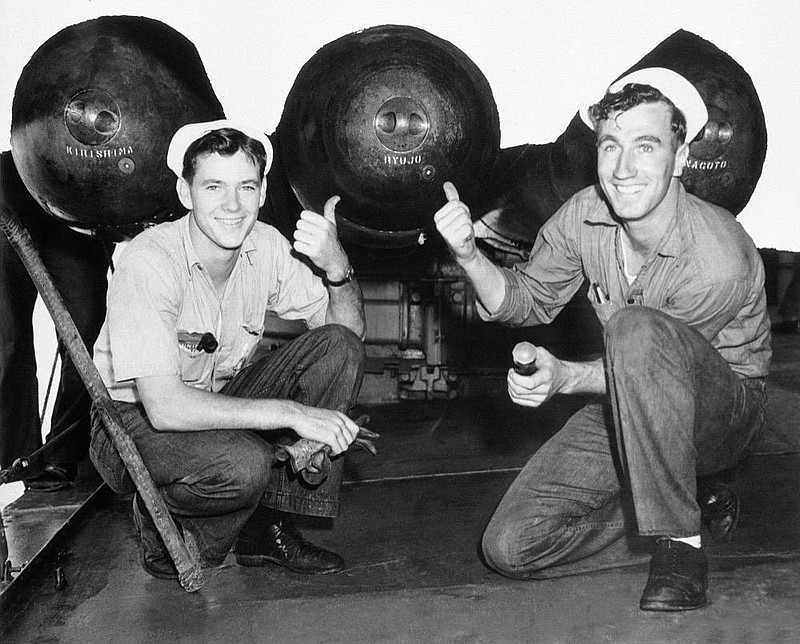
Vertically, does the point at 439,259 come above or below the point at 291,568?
above

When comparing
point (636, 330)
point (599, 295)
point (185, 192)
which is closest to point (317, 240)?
point (185, 192)

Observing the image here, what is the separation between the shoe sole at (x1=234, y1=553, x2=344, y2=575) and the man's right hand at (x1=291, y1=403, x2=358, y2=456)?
305mm

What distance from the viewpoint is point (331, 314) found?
2.30 m

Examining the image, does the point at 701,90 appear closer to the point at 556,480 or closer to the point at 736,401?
the point at 736,401

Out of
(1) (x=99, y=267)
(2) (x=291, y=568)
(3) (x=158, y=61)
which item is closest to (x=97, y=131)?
(3) (x=158, y=61)

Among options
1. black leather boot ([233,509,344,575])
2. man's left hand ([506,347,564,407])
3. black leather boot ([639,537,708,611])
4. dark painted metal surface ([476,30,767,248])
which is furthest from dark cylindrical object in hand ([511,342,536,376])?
dark painted metal surface ([476,30,767,248])

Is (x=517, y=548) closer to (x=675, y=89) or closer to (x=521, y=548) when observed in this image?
(x=521, y=548)

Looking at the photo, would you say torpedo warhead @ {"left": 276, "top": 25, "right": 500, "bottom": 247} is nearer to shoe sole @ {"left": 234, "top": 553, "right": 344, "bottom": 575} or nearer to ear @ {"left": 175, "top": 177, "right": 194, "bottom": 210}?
ear @ {"left": 175, "top": 177, "right": 194, "bottom": 210}

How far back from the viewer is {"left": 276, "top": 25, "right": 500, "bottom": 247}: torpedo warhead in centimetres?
238

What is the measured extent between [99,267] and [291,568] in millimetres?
1502

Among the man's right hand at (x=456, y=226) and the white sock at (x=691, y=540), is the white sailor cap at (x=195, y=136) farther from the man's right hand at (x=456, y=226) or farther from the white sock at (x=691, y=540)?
the white sock at (x=691, y=540)

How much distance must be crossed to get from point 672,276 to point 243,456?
1.01 m

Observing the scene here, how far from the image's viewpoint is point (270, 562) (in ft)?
7.02

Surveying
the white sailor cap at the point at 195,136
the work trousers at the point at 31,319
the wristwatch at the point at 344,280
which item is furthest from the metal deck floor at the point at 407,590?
the white sailor cap at the point at 195,136
